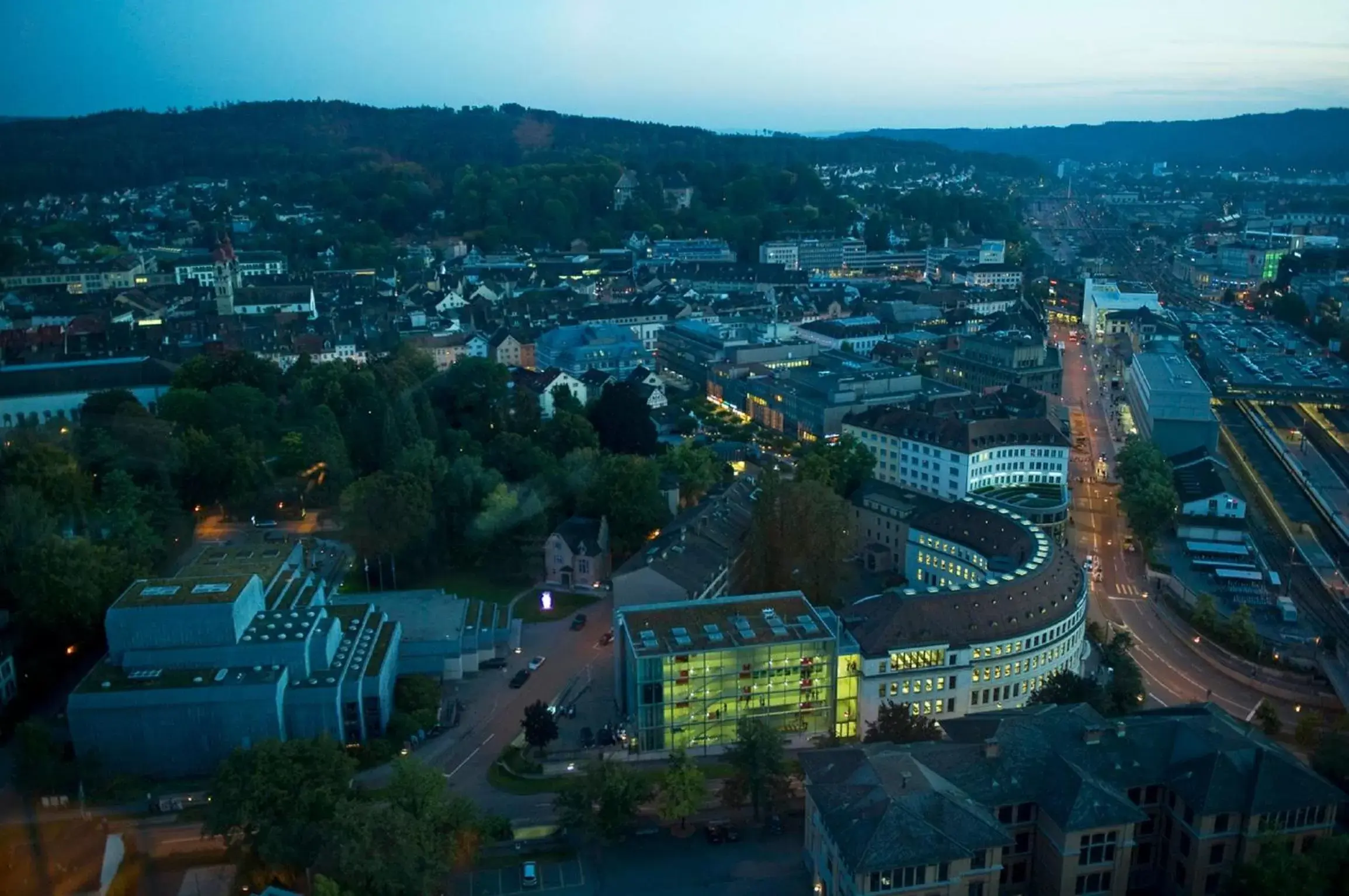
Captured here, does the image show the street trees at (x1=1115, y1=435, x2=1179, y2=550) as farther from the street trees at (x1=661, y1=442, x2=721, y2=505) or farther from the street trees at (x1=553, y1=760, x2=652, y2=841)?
the street trees at (x1=553, y1=760, x2=652, y2=841)

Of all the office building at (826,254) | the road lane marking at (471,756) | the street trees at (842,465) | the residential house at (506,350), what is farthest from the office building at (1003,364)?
the office building at (826,254)

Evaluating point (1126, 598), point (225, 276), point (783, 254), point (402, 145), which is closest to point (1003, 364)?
point (1126, 598)

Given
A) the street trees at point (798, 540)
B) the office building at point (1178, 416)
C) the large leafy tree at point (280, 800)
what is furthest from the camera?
the office building at point (1178, 416)

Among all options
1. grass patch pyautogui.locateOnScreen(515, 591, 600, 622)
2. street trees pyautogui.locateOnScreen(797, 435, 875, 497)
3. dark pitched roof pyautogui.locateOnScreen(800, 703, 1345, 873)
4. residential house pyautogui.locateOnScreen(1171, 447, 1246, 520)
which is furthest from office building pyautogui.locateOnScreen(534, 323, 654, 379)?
dark pitched roof pyautogui.locateOnScreen(800, 703, 1345, 873)

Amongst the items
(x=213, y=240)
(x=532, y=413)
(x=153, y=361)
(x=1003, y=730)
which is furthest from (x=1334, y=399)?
(x=213, y=240)

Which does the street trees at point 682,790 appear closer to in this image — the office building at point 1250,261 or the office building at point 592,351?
the office building at point 592,351

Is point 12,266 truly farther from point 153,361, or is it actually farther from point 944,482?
point 944,482
